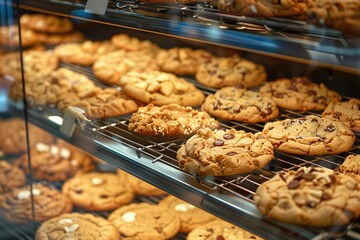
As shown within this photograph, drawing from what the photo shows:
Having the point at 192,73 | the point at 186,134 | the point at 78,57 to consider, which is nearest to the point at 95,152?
the point at 186,134

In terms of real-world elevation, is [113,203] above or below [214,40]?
below

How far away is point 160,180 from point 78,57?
4.88 ft

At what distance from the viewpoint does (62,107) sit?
2230mm

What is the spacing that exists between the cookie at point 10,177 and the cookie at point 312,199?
1.75 m

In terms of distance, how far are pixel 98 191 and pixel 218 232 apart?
2.47ft

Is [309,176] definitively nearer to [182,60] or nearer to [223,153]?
[223,153]

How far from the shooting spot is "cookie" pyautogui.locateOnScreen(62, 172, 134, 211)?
8.02 ft

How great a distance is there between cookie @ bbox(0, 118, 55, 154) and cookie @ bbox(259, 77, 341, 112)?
1.47m

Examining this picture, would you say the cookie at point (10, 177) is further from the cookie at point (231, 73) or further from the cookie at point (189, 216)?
the cookie at point (231, 73)

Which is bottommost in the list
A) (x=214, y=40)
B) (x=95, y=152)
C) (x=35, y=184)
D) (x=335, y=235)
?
(x=35, y=184)

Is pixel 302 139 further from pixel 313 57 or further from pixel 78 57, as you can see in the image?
pixel 78 57

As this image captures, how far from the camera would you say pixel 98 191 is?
2525 mm

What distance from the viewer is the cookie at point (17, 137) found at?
9.63 feet

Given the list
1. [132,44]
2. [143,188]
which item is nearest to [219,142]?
[143,188]
